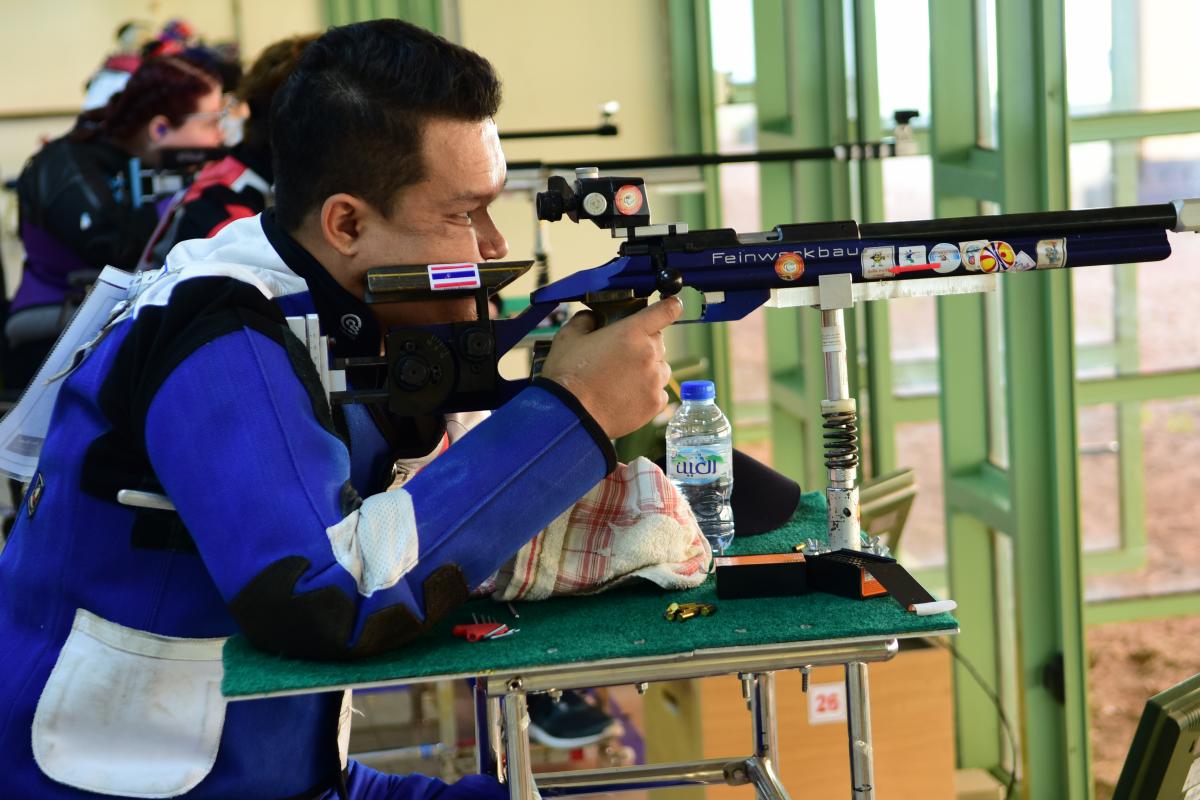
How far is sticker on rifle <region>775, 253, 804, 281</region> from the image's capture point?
4.58 feet

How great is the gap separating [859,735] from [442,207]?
0.66 m

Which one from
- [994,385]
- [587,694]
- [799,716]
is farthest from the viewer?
[587,694]

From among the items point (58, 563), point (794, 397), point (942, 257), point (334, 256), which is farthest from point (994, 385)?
point (58, 563)

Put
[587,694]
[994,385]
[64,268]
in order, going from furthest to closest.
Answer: [64,268]
[587,694]
[994,385]

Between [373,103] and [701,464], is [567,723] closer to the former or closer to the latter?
[701,464]

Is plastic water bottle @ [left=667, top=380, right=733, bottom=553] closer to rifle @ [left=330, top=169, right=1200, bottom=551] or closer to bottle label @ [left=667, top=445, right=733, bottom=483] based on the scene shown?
bottle label @ [left=667, top=445, right=733, bottom=483]

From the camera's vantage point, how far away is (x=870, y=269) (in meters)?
1.40

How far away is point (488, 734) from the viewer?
194 centimetres

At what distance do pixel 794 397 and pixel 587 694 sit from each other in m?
1.04

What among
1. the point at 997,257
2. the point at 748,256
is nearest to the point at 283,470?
the point at 748,256

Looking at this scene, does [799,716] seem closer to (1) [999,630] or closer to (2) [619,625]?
(1) [999,630]

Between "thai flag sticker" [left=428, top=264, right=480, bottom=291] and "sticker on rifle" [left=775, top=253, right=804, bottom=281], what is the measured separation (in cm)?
29

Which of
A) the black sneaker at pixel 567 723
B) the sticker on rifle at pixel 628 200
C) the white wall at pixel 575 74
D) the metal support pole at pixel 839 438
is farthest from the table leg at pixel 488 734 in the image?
the white wall at pixel 575 74

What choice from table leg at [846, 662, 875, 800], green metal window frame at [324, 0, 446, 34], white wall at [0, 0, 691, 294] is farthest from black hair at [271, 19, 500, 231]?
green metal window frame at [324, 0, 446, 34]
